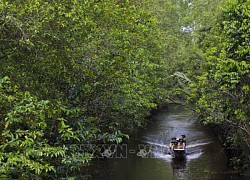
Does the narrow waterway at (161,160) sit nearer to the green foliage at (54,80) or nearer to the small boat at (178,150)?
the small boat at (178,150)

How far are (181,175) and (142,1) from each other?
8.64 meters

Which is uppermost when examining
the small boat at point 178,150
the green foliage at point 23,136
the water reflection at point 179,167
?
the green foliage at point 23,136

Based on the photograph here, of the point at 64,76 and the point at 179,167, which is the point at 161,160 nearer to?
the point at 179,167

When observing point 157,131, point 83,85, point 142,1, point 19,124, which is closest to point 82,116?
point 83,85

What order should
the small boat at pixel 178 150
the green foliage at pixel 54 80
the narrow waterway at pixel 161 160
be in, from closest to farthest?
1. the green foliage at pixel 54 80
2. the narrow waterway at pixel 161 160
3. the small boat at pixel 178 150

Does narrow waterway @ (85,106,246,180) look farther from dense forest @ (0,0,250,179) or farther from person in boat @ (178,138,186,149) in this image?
dense forest @ (0,0,250,179)

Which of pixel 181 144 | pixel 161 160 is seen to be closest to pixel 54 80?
pixel 161 160

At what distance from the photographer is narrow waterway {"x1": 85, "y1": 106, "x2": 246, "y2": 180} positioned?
1496 cm

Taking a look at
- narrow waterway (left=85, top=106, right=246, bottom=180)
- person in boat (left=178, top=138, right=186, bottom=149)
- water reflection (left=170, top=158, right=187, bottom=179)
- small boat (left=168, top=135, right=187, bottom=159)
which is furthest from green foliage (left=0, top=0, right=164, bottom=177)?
person in boat (left=178, top=138, right=186, bottom=149)

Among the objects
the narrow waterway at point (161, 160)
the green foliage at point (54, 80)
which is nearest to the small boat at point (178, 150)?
the narrow waterway at point (161, 160)

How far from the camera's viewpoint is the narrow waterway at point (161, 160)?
14961mm

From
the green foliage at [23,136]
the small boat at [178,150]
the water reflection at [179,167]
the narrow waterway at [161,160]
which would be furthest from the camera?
the small boat at [178,150]

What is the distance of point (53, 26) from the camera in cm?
682

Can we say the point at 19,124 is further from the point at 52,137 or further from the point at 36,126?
the point at 52,137
